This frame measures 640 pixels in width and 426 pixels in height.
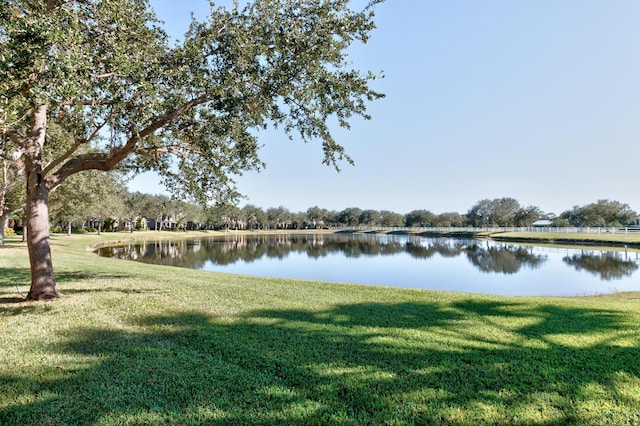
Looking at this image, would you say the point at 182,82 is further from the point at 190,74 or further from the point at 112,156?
the point at 112,156

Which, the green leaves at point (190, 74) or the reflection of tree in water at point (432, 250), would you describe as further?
the reflection of tree in water at point (432, 250)

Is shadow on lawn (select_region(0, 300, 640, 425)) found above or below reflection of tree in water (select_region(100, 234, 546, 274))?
above

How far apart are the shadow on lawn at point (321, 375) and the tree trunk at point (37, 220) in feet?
10.1

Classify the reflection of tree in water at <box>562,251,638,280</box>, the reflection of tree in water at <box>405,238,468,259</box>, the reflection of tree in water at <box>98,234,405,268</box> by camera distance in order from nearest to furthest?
the reflection of tree in water at <box>562,251,638,280</box>, the reflection of tree in water at <box>98,234,405,268</box>, the reflection of tree in water at <box>405,238,468,259</box>

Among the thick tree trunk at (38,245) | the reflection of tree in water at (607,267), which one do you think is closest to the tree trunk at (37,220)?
the thick tree trunk at (38,245)

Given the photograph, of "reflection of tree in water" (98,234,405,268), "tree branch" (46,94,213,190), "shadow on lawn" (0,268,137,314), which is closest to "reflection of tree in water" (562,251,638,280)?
"reflection of tree in water" (98,234,405,268)

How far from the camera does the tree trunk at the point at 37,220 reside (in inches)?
314

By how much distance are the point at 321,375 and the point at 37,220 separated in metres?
7.64

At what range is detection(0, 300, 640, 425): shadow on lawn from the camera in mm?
3578

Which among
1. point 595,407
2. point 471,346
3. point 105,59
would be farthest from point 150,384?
point 105,59

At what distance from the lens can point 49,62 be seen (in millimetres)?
5781

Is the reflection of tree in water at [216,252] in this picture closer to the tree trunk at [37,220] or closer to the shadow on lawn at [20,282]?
the shadow on lawn at [20,282]

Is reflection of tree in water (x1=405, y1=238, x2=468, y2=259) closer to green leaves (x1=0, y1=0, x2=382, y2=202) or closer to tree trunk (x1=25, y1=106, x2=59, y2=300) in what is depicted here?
green leaves (x1=0, y1=0, x2=382, y2=202)

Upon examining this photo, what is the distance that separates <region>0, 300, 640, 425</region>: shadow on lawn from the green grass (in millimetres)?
21
